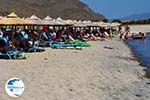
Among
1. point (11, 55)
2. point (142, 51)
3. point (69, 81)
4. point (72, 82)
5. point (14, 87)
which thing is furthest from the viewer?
point (142, 51)

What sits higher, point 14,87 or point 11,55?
point 14,87

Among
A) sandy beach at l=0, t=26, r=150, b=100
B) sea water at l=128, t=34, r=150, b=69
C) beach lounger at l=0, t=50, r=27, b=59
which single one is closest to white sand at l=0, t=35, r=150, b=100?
sandy beach at l=0, t=26, r=150, b=100

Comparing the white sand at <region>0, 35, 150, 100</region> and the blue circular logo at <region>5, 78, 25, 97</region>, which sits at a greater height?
the blue circular logo at <region>5, 78, 25, 97</region>

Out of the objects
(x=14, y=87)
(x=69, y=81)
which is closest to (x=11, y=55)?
(x=69, y=81)

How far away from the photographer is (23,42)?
21.2m

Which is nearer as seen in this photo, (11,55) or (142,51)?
(11,55)

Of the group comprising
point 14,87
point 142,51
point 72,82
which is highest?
point 14,87

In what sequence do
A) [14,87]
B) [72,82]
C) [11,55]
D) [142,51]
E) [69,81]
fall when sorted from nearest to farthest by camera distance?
[14,87] → [72,82] → [69,81] → [11,55] → [142,51]

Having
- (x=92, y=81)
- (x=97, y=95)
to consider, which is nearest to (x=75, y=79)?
(x=92, y=81)

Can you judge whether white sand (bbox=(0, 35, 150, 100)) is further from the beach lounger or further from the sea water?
the sea water

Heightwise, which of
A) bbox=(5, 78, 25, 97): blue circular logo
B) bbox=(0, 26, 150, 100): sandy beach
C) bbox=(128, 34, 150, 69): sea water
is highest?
bbox=(5, 78, 25, 97): blue circular logo

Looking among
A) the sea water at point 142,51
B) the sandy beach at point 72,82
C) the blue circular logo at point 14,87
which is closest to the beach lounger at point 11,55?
the sandy beach at point 72,82

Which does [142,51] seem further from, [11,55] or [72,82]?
[72,82]

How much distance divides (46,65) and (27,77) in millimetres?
3713
